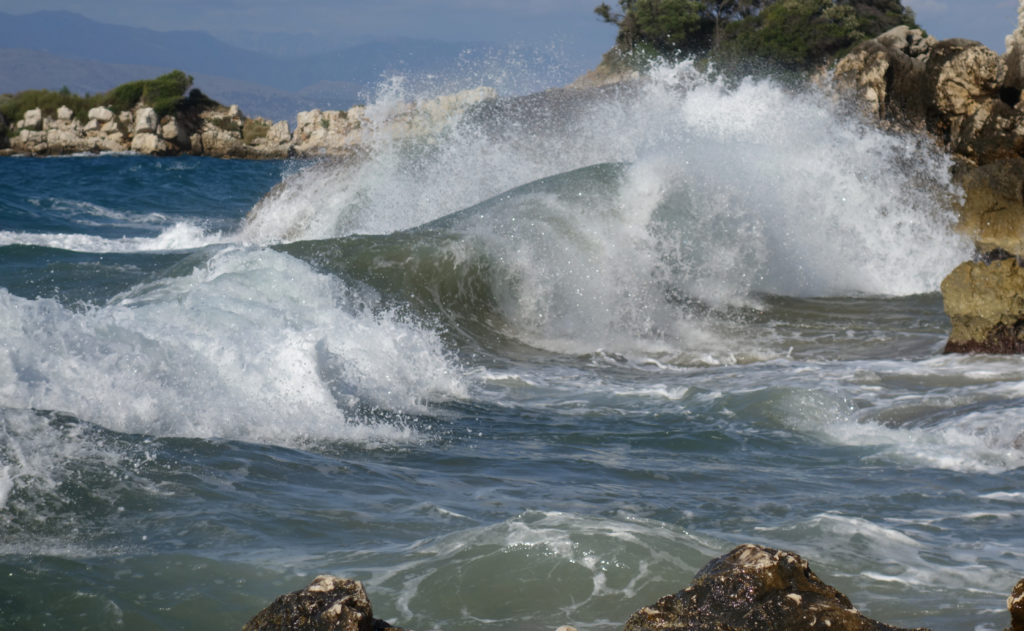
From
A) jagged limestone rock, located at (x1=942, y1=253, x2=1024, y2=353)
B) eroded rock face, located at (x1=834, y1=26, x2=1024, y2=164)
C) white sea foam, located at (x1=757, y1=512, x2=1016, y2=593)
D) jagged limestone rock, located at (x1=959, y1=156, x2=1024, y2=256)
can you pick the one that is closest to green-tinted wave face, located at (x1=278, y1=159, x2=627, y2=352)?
Result: jagged limestone rock, located at (x1=942, y1=253, x2=1024, y2=353)

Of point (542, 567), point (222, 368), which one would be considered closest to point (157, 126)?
point (222, 368)

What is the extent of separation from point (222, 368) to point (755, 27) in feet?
168

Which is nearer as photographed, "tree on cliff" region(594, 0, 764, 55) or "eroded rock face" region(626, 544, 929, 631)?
"eroded rock face" region(626, 544, 929, 631)

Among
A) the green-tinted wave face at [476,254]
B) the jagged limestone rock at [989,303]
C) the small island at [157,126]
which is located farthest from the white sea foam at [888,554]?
the small island at [157,126]

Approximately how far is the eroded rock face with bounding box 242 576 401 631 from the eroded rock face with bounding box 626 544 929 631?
0.62m

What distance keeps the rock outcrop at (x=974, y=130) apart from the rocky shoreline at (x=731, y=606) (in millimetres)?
5548

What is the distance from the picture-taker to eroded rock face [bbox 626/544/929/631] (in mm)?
2379

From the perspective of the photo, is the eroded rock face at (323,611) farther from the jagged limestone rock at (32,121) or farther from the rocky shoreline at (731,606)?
the jagged limestone rock at (32,121)

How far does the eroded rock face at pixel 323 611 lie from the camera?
2369 millimetres

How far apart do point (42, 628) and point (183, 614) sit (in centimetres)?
39

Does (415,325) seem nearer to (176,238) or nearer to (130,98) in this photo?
(176,238)

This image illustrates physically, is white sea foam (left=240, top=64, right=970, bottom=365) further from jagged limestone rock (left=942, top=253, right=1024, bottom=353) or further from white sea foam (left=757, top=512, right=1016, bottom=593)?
white sea foam (left=757, top=512, right=1016, bottom=593)

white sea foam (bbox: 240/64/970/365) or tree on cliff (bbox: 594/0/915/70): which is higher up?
tree on cliff (bbox: 594/0/915/70)

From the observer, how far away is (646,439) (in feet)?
19.6
